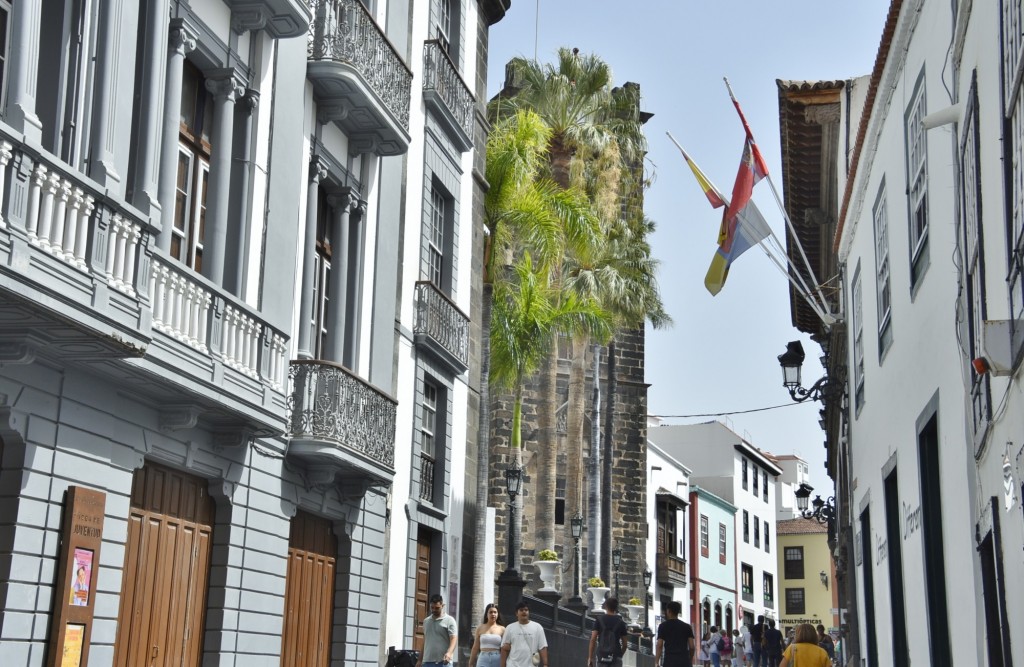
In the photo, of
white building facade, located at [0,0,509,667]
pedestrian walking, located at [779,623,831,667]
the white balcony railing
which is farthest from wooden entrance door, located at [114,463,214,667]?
pedestrian walking, located at [779,623,831,667]

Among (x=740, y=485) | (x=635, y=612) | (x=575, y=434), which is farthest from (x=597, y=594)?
(x=740, y=485)

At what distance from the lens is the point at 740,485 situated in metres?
68.7

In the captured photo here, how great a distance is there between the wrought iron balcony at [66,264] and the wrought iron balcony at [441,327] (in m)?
8.85

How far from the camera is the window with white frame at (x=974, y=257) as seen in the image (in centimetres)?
857

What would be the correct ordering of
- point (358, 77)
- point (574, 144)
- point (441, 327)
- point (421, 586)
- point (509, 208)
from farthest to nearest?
point (574, 144) < point (509, 208) < point (441, 327) < point (421, 586) < point (358, 77)

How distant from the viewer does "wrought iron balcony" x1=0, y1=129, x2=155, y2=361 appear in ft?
28.2

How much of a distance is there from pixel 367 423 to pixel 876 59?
23.6 ft

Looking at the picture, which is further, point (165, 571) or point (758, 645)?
point (758, 645)

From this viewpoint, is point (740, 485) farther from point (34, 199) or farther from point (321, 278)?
point (34, 199)

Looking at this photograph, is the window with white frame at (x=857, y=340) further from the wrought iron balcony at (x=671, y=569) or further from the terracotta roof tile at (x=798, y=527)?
the terracotta roof tile at (x=798, y=527)

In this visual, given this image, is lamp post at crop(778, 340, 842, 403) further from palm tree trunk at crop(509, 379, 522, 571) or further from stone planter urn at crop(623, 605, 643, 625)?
stone planter urn at crop(623, 605, 643, 625)

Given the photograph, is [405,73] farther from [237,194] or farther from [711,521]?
[711,521]

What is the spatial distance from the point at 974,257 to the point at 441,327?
1166cm

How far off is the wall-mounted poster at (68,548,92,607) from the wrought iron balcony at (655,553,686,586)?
45.4m
